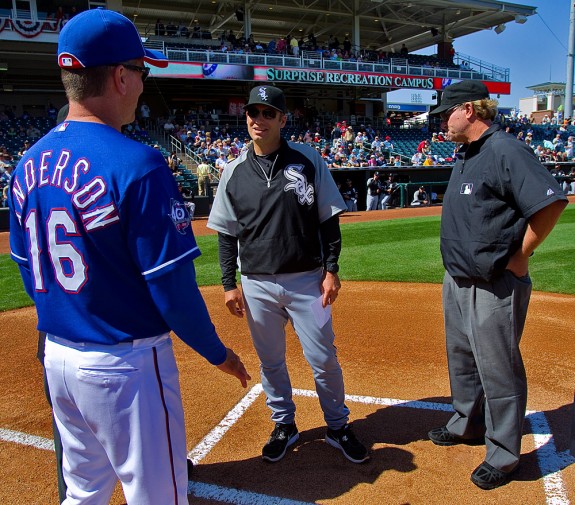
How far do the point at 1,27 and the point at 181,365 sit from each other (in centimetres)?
2346

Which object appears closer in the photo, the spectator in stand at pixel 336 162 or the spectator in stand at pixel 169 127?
the spectator in stand at pixel 336 162

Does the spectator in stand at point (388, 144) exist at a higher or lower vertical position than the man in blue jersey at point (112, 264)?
higher

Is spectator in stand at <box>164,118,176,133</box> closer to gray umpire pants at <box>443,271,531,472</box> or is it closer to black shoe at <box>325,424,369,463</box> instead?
black shoe at <box>325,424,369,463</box>

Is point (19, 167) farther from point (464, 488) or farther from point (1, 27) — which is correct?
point (1, 27)

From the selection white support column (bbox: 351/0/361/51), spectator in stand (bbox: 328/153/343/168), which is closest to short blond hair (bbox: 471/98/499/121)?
spectator in stand (bbox: 328/153/343/168)

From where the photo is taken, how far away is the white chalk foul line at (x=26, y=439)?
3.14m

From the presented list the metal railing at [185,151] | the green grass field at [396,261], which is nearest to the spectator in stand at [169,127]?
the metal railing at [185,151]

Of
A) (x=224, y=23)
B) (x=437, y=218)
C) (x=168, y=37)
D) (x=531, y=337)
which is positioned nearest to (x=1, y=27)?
(x=168, y=37)

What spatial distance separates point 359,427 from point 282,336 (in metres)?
0.85

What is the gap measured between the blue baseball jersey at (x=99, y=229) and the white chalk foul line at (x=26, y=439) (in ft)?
6.34

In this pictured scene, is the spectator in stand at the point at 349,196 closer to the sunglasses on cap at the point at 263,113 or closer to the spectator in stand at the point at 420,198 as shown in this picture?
the spectator in stand at the point at 420,198

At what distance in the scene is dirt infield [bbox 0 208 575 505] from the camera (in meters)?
2.65

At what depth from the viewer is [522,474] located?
2760mm

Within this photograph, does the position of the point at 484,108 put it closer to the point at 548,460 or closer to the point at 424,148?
the point at 548,460
